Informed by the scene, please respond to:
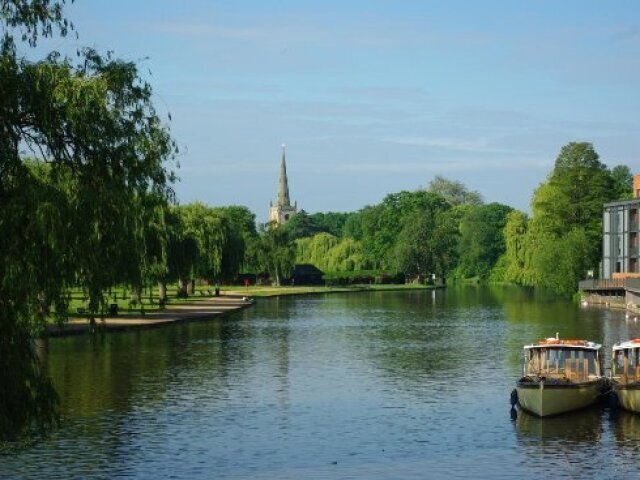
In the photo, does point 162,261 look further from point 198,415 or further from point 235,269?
point 198,415

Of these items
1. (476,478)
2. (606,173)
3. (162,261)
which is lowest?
(476,478)

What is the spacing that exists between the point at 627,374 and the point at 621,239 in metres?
91.5

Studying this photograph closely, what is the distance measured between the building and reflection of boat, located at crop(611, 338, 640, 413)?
276ft

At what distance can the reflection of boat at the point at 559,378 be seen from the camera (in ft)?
119

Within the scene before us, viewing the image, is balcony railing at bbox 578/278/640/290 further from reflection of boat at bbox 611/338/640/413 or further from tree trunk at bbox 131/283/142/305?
reflection of boat at bbox 611/338/640/413

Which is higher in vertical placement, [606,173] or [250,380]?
[606,173]

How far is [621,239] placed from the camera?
127m

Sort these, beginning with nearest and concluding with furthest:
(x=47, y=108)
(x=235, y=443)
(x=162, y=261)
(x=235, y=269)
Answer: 1. (x=47, y=108)
2. (x=235, y=443)
3. (x=162, y=261)
4. (x=235, y=269)

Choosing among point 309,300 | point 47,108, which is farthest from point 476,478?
point 309,300

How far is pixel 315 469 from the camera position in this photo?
2973 centimetres

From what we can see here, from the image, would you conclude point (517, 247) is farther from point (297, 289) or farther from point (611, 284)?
point (611, 284)

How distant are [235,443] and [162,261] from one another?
4964 centimetres

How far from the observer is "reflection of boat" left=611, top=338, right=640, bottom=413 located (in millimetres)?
37125

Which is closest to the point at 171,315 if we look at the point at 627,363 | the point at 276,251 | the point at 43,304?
the point at 627,363
